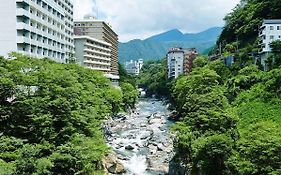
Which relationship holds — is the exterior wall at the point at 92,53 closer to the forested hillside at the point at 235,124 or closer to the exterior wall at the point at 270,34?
the forested hillside at the point at 235,124

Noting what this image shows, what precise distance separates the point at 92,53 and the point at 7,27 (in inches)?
1717

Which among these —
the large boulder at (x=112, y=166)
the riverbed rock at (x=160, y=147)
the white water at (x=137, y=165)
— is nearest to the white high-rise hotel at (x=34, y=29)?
the large boulder at (x=112, y=166)

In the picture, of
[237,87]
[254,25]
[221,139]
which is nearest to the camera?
[221,139]

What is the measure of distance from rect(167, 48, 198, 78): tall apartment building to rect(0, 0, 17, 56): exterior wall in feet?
239

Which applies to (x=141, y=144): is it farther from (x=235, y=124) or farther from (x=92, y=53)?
(x=92, y=53)

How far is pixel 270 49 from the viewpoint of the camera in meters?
53.8

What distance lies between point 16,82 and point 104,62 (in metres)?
72.1

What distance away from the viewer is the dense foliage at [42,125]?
21755mm

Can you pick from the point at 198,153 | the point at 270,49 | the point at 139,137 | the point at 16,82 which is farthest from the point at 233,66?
the point at 16,82

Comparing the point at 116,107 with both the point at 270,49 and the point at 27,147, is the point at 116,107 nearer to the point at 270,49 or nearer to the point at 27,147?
→ the point at 270,49

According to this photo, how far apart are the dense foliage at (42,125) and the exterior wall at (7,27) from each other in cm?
1702

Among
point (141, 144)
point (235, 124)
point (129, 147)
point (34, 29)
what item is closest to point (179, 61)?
point (141, 144)

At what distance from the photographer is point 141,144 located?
4956cm

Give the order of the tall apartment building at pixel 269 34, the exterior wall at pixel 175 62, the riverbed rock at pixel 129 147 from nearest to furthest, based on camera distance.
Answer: the riverbed rock at pixel 129 147, the tall apartment building at pixel 269 34, the exterior wall at pixel 175 62
